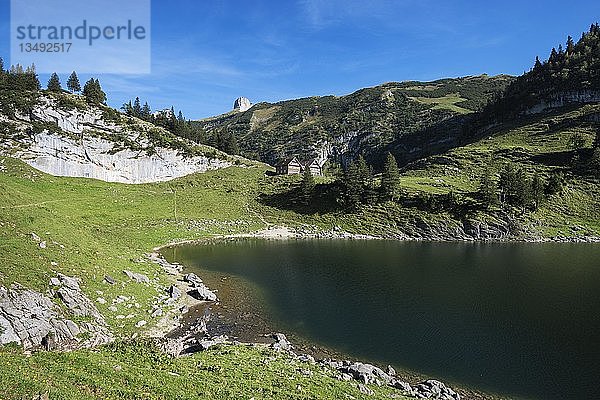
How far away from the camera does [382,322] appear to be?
3375 centimetres

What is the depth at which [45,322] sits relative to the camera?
22844 mm

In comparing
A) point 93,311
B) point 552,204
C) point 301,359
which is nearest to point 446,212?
point 552,204

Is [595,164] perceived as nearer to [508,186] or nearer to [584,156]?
[584,156]

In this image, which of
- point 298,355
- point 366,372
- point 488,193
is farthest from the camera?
point 488,193

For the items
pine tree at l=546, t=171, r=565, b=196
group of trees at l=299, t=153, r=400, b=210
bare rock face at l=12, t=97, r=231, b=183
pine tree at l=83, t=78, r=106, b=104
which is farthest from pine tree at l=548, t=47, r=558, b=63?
pine tree at l=83, t=78, r=106, b=104

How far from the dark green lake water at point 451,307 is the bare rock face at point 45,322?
15419 millimetres

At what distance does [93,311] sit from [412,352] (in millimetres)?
23381

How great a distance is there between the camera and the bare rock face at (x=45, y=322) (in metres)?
21.1

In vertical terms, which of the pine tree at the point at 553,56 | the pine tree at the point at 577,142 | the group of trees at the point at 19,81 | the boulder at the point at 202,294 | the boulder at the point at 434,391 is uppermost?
the pine tree at the point at 553,56

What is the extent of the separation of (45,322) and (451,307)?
33371 millimetres

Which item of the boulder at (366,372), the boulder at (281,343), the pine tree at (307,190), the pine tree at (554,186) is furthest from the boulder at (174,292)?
the pine tree at (554,186)

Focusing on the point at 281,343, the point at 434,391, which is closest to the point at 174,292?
the point at 281,343

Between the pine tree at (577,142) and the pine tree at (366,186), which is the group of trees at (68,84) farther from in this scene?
the pine tree at (577,142)

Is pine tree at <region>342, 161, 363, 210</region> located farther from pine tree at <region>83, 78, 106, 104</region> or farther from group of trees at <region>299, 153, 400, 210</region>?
pine tree at <region>83, 78, 106, 104</region>
